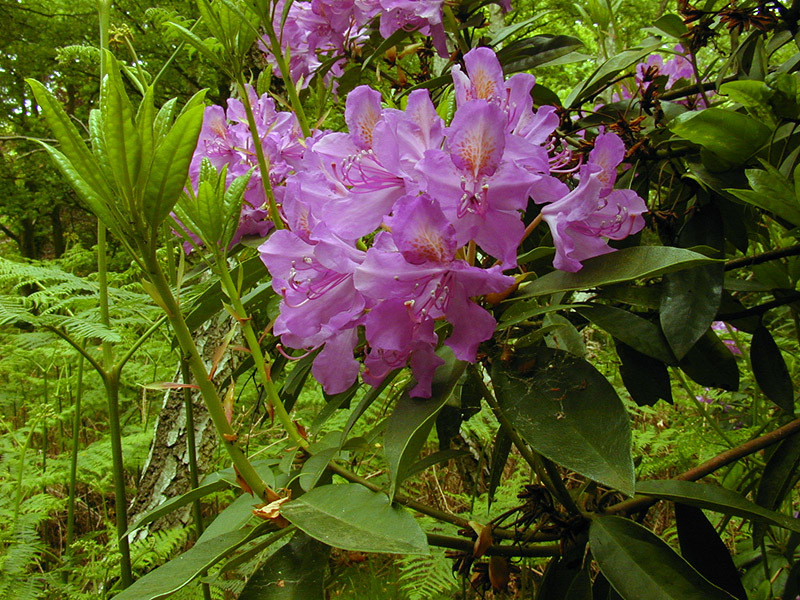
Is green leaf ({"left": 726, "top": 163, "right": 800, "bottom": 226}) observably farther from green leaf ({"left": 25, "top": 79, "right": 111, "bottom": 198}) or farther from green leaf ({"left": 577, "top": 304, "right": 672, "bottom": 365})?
green leaf ({"left": 25, "top": 79, "right": 111, "bottom": 198})

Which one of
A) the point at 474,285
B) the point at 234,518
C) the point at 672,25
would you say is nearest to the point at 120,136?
the point at 474,285

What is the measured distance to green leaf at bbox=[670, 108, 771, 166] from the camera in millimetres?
706

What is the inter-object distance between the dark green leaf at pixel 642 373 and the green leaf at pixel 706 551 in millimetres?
158

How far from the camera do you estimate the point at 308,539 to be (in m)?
0.58

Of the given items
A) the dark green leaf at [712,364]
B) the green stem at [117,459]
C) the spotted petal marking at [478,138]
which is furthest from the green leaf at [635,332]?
the green stem at [117,459]

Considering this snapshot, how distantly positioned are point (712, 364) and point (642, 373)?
0.30ft

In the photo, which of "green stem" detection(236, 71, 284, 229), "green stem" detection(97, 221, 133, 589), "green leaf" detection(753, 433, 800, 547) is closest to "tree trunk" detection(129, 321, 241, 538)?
"green stem" detection(97, 221, 133, 589)

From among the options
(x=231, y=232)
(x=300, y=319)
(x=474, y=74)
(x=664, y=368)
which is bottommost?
(x=664, y=368)

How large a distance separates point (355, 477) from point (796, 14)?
39.9 inches

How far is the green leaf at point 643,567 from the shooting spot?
53 cm

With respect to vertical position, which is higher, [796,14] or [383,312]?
[796,14]

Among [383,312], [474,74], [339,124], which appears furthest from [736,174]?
[339,124]

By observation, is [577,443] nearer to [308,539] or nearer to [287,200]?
[308,539]

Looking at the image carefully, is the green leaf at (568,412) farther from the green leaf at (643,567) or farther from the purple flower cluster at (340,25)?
the purple flower cluster at (340,25)
